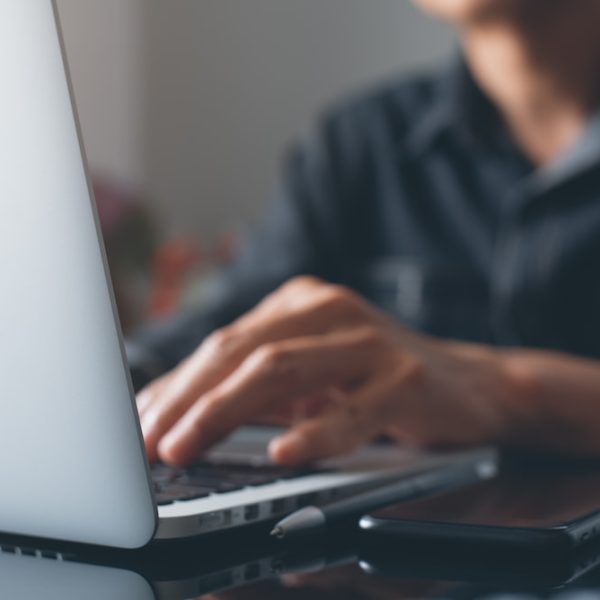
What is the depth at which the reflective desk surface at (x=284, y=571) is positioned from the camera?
1.07ft

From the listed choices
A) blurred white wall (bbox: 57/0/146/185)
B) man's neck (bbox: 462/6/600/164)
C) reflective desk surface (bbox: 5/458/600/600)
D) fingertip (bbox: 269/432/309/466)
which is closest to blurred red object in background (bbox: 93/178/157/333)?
blurred white wall (bbox: 57/0/146/185)

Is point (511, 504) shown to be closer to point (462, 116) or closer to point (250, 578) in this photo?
point (250, 578)

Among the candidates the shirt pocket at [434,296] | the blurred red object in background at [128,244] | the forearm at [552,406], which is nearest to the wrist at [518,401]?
the forearm at [552,406]

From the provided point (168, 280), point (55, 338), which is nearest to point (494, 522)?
point (55, 338)

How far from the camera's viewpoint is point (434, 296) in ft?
3.60

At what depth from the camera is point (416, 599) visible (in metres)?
0.32

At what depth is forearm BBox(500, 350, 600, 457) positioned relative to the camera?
0.68 meters

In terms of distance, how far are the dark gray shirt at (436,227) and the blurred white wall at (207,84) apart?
715 mm

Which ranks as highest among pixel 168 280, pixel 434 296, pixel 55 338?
pixel 55 338

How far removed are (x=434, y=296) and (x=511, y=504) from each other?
69cm

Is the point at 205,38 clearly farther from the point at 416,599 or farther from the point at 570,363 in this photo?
the point at 416,599

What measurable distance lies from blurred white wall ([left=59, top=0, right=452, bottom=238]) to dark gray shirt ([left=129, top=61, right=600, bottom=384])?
0.71 metres

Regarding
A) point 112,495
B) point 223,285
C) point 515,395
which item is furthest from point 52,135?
point 223,285

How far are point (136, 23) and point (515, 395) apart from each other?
5.10ft
